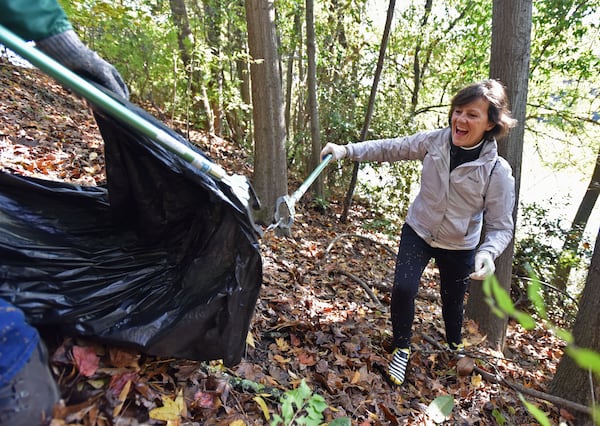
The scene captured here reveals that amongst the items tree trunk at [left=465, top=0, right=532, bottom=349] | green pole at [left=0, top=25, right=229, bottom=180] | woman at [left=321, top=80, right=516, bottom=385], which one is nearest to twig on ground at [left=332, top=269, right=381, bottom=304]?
woman at [left=321, top=80, right=516, bottom=385]

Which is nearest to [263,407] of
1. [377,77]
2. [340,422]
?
[340,422]

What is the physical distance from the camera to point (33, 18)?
130 cm

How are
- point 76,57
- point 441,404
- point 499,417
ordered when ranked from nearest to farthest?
point 76,57
point 441,404
point 499,417

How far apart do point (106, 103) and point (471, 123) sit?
2.01 m

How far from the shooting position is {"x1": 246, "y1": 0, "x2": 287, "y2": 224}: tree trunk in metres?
4.45

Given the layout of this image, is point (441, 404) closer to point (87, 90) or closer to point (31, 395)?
point (31, 395)

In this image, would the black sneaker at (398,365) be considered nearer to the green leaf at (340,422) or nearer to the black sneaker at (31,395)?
the green leaf at (340,422)

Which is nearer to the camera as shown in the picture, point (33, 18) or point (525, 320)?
point (525, 320)

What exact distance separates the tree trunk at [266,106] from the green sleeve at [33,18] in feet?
10.9

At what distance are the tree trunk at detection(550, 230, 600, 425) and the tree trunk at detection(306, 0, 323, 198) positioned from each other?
17.0 ft

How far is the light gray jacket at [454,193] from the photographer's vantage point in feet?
7.57


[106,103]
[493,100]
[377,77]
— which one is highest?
[377,77]

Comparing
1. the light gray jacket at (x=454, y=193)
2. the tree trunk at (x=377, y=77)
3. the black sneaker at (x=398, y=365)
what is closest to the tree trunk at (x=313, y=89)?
the tree trunk at (x=377, y=77)

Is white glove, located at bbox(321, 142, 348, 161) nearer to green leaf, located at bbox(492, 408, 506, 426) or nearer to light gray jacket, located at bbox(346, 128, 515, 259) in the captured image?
light gray jacket, located at bbox(346, 128, 515, 259)
